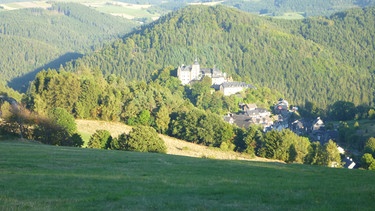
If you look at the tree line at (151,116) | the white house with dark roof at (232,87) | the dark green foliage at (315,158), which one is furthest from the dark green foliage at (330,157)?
the white house with dark roof at (232,87)

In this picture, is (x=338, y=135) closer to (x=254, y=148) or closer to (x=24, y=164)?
(x=254, y=148)

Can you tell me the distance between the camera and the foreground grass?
12.9m

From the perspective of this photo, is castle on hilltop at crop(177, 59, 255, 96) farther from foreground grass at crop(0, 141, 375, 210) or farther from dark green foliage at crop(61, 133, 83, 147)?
foreground grass at crop(0, 141, 375, 210)

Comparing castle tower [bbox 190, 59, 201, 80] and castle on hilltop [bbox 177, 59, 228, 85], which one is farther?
castle tower [bbox 190, 59, 201, 80]

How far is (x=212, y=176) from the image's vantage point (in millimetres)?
19875

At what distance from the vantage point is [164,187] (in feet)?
53.6

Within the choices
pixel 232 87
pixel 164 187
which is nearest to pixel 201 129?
pixel 164 187

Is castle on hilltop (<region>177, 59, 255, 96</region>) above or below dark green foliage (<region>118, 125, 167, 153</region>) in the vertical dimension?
below

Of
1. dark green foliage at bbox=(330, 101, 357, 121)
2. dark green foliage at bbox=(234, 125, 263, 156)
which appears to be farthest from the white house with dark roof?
dark green foliage at bbox=(234, 125, 263, 156)

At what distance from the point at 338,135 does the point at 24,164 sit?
85765 millimetres

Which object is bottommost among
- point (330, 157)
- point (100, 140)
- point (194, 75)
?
point (194, 75)

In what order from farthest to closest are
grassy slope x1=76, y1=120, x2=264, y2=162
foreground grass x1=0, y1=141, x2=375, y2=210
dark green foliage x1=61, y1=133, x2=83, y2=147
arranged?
grassy slope x1=76, y1=120, x2=264, y2=162, dark green foliage x1=61, y1=133, x2=83, y2=147, foreground grass x1=0, y1=141, x2=375, y2=210

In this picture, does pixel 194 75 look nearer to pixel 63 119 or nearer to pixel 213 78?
pixel 213 78

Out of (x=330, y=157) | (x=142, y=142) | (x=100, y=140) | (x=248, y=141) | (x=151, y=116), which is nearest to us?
(x=142, y=142)
